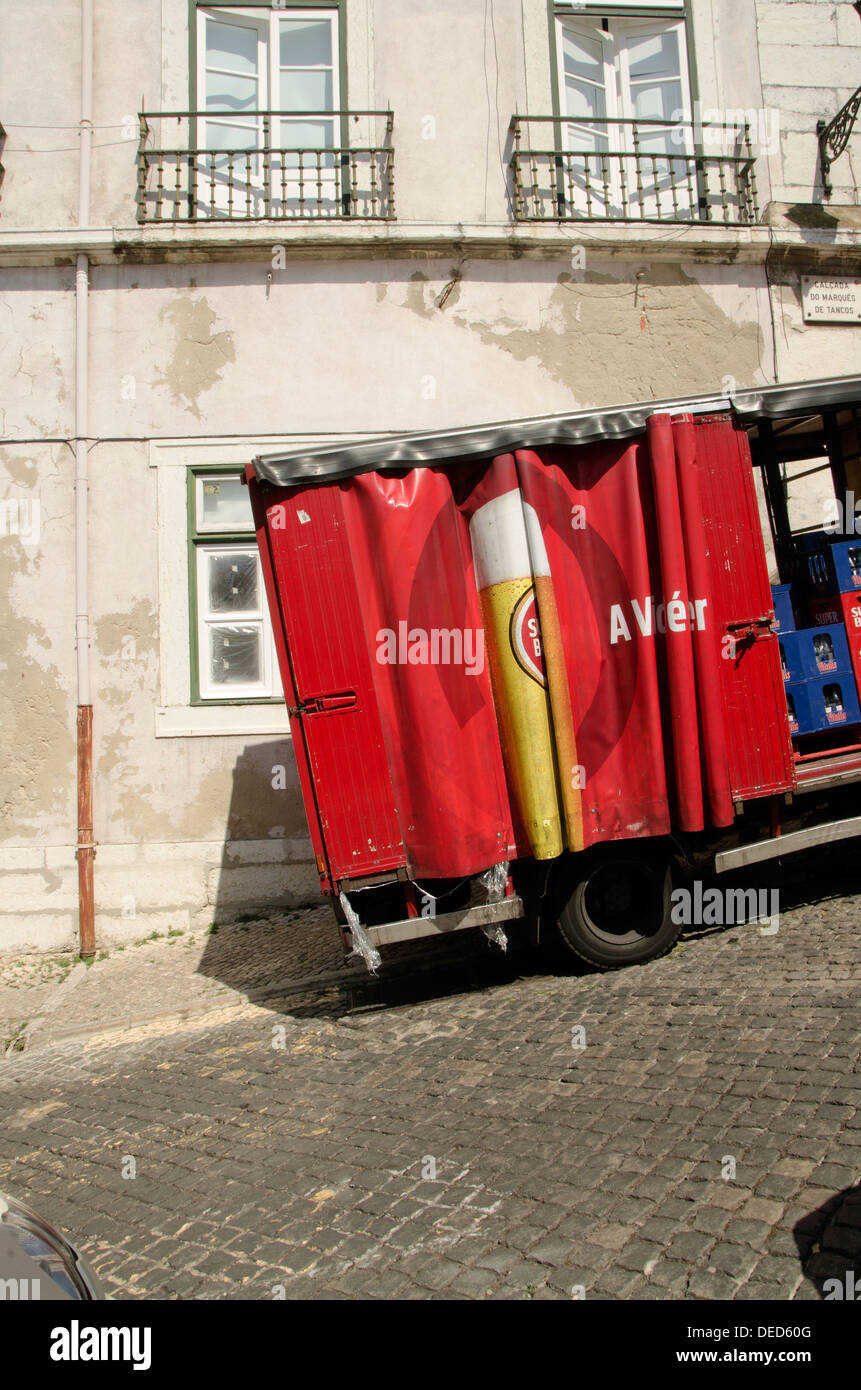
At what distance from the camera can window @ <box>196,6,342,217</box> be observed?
→ 9500 mm

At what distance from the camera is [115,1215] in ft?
12.9

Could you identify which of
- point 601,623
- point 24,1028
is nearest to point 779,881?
point 601,623

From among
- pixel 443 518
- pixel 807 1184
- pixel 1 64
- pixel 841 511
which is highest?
pixel 1 64

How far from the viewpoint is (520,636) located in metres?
5.78

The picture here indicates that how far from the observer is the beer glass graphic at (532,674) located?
578 centimetres

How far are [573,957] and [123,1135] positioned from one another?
281cm

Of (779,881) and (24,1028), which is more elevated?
(779,881)

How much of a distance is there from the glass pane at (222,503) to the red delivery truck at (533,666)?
3.63m

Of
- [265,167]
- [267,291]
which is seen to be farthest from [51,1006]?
[265,167]

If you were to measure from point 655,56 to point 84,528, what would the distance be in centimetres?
798

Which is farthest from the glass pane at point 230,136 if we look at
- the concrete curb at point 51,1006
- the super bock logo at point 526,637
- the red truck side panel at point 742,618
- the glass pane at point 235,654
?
the concrete curb at point 51,1006
